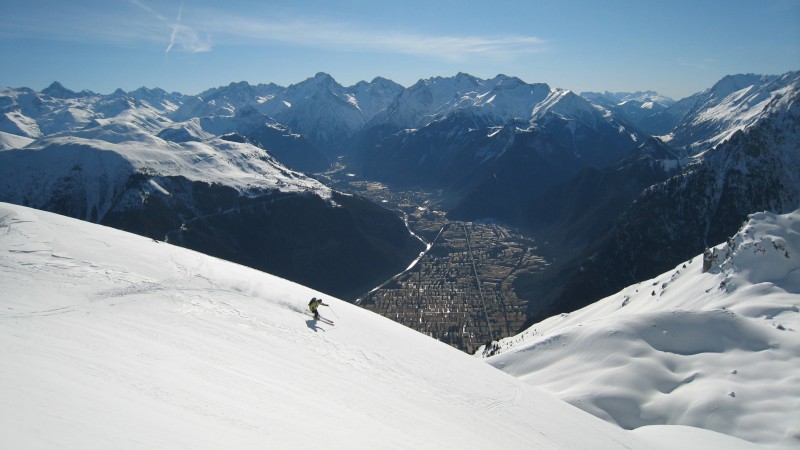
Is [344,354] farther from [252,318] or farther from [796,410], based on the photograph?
[796,410]

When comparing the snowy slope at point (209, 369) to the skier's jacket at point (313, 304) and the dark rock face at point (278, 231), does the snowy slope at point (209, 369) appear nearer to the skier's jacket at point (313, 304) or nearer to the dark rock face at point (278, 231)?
the skier's jacket at point (313, 304)

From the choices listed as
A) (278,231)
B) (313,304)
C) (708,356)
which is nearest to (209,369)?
(313,304)

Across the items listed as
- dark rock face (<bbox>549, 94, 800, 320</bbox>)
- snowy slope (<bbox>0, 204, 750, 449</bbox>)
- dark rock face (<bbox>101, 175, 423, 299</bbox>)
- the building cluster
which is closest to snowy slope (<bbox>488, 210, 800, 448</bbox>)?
snowy slope (<bbox>0, 204, 750, 449</bbox>)

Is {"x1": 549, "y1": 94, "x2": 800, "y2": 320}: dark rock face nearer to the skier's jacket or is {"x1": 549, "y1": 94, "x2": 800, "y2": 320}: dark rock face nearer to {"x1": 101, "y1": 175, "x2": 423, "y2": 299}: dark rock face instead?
{"x1": 101, "y1": 175, "x2": 423, "y2": 299}: dark rock face

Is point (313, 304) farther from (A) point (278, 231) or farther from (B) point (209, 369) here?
(A) point (278, 231)

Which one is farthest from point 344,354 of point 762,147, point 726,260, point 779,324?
point 762,147

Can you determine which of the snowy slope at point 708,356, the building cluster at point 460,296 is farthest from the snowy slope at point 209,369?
the building cluster at point 460,296
